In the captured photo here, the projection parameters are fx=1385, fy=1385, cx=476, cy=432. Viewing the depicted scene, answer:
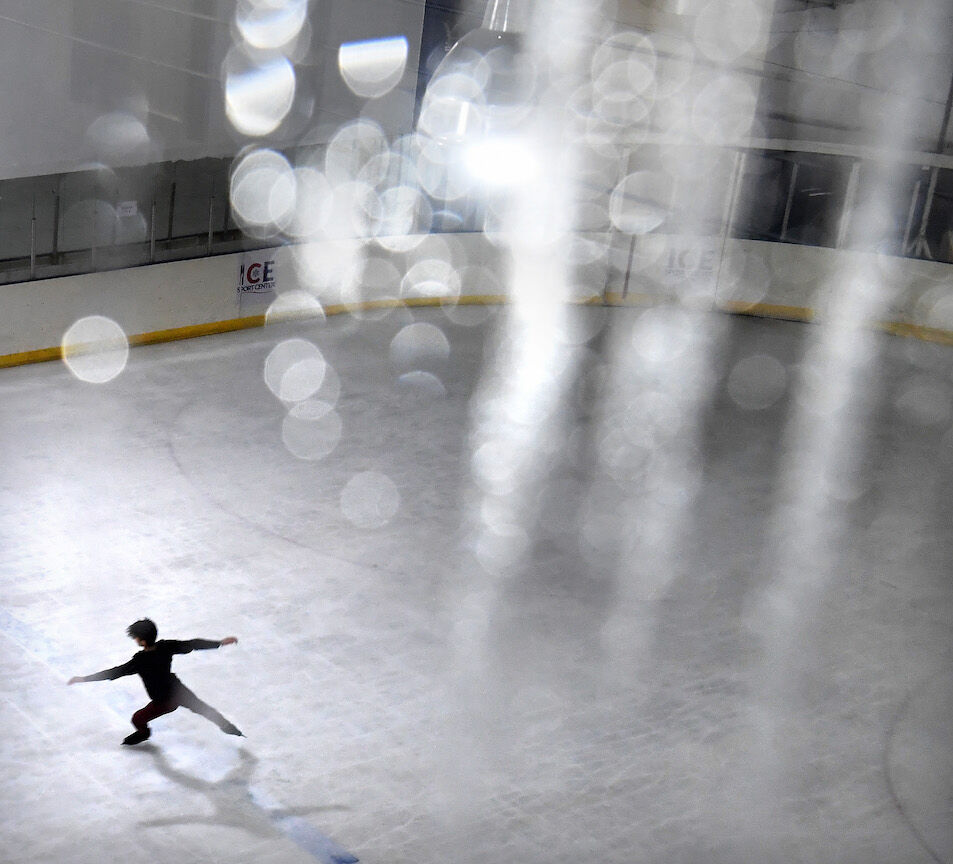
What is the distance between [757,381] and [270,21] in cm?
799

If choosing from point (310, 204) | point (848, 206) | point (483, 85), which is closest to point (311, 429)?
point (310, 204)

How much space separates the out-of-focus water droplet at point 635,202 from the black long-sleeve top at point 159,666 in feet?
44.6

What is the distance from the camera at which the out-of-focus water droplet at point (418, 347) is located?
17.1 metres

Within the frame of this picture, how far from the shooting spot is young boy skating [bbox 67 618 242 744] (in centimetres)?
864

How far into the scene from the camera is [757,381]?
18.0 m

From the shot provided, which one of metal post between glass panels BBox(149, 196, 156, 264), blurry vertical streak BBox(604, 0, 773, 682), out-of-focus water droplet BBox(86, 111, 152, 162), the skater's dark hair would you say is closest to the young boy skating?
the skater's dark hair

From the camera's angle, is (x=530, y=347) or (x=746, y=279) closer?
(x=530, y=347)

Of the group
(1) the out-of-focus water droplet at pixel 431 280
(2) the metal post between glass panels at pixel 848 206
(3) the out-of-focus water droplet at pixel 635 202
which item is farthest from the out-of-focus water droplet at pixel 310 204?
(2) the metal post between glass panels at pixel 848 206

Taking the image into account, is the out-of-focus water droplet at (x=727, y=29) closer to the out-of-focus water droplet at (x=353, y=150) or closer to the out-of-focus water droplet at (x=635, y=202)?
the out-of-focus water droplet at (x=635, y=202)

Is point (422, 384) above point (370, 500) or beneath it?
above

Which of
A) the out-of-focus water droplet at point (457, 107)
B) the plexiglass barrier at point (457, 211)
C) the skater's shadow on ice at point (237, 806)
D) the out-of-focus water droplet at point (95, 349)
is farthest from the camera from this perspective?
the plexiglass barrier at point (457, 211)

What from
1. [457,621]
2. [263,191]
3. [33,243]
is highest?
[263,191]

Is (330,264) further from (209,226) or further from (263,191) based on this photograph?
(209,226)

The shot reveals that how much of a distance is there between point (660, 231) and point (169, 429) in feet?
31.4
